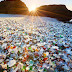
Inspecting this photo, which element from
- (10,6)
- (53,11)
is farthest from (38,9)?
(10,6)

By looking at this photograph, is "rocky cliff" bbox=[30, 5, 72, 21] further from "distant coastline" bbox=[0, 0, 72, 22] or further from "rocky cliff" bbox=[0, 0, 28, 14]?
"rocky cliff" bbox=[0, 0, 28, 14]

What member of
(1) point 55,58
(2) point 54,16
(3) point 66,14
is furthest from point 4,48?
(3) point 66,14

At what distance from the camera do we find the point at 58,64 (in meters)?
1.52

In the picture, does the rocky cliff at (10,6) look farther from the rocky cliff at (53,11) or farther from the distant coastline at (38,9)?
the rocky cliff at (53,11)

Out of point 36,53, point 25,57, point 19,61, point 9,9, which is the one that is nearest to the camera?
point 19,61

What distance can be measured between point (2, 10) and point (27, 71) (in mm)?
14981

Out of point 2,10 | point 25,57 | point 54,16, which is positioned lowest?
point 25,57

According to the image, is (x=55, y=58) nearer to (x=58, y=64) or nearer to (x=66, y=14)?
(x=58, y=64)

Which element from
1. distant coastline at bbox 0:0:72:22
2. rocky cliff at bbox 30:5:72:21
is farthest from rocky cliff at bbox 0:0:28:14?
rocky cliff at bbox 30:5:72:21

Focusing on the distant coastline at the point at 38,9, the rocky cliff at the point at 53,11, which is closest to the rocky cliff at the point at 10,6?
the distant coastline at the point at 38,9

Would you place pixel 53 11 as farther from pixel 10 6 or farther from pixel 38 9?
pixel 10 6

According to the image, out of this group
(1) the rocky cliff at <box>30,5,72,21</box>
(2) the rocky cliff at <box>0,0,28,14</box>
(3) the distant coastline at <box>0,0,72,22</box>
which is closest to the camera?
(1) the rocky cliff at <box>30,5,72,21</box>

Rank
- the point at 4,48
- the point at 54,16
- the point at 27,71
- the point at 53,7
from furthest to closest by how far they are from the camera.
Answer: the point at 53,7 < the point at 54,16 < the point at 4,48 < the point at 27,71

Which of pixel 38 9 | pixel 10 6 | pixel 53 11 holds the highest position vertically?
pixel 10 6
